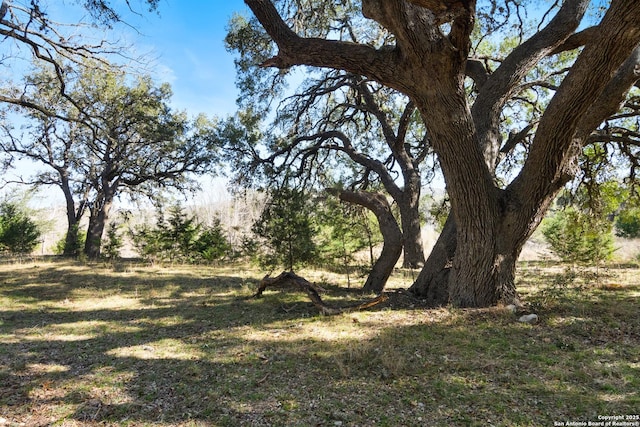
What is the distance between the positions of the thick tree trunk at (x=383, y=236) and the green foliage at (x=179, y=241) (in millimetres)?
9238

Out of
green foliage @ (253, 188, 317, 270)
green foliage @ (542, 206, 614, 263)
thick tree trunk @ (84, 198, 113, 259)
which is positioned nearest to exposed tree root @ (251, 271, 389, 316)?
green foliage @ (253, 188, 317, 270)

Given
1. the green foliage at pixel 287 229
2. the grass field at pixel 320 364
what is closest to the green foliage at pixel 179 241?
the green foliage at pixel 287 229

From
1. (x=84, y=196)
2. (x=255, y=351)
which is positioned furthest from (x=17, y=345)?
(x=84, y=196)

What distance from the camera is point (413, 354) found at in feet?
13.1

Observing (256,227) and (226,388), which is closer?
(226,388)

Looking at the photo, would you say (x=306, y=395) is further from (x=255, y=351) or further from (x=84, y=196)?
(x=84, y=196)

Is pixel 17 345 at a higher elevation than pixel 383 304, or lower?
lower

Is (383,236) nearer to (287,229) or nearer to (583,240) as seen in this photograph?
(287,229)

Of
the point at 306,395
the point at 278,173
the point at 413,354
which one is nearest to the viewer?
the point at 306,395

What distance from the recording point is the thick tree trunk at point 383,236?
7754 millimetres

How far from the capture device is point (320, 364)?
3922mm

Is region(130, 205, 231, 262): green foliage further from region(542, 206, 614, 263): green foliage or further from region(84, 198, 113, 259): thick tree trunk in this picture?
region(542, 206, 614, 263): green foliage

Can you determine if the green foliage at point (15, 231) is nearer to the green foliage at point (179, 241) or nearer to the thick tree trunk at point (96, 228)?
the thick tree trunk at point (96, 228)

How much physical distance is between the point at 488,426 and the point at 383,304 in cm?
380
